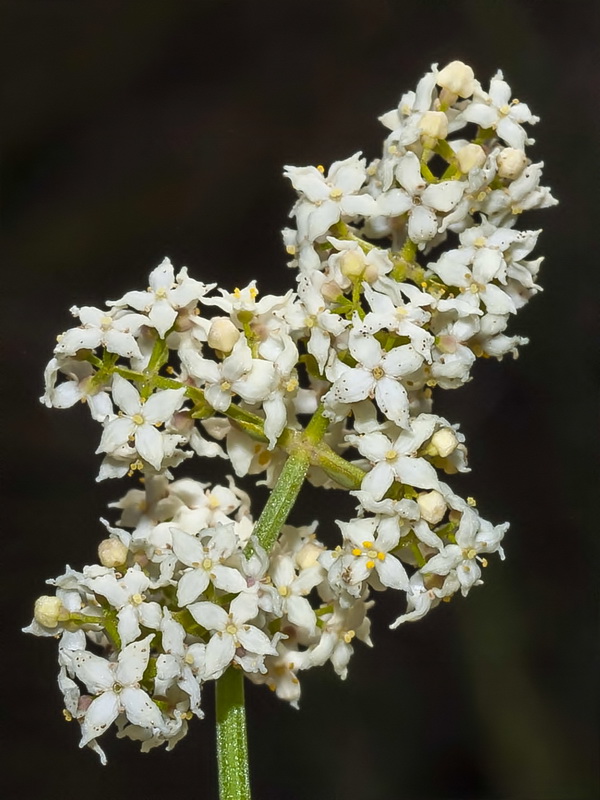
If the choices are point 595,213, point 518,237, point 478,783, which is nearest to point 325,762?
point 478,783

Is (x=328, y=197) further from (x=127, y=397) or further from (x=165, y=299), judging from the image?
(x=127, y=397)

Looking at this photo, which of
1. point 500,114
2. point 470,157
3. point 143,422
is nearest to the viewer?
point 143,422

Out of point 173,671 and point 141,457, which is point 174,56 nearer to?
point 141,457

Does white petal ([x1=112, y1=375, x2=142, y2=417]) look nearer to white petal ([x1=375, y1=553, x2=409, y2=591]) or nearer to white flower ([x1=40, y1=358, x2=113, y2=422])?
white flower ([x1=40, y1=358, x2=113, y2=422])

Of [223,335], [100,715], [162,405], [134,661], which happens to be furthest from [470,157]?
[100,715]

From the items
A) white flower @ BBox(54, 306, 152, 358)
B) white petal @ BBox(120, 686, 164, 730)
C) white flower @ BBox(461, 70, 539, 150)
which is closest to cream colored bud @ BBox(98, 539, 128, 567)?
white petal @ BBox(120, 686, 164, 730)
